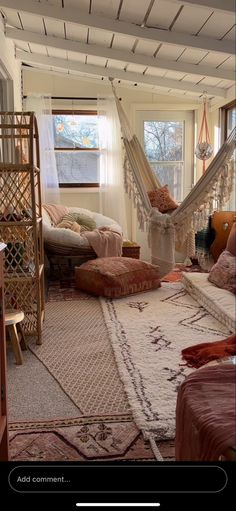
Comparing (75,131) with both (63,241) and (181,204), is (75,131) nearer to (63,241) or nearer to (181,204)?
(63,241)

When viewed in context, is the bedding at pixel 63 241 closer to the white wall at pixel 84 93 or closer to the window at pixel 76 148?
the white wall at pixel 84 93

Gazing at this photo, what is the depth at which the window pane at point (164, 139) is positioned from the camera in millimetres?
2577

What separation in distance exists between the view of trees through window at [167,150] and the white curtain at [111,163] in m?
0.33

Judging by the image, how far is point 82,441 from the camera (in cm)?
96

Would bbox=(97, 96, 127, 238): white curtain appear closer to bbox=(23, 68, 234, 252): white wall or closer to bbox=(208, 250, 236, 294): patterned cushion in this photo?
bbox=(23, 68, 234, 252): white wall

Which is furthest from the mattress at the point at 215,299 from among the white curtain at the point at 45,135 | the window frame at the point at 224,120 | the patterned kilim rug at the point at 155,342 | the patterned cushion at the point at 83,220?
the white curtain at the point at 45,135

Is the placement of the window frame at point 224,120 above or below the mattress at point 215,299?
above

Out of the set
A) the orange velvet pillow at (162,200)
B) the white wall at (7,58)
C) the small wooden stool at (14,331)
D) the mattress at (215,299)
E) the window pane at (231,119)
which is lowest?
the small wooden stool at (14,331)

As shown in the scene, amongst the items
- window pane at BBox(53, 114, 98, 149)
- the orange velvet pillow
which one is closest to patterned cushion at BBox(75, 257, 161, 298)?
the orange velvet pillow

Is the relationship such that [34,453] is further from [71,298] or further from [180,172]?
[180,172]

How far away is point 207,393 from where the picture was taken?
66cm

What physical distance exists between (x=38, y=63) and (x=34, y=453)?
7.73 feet
